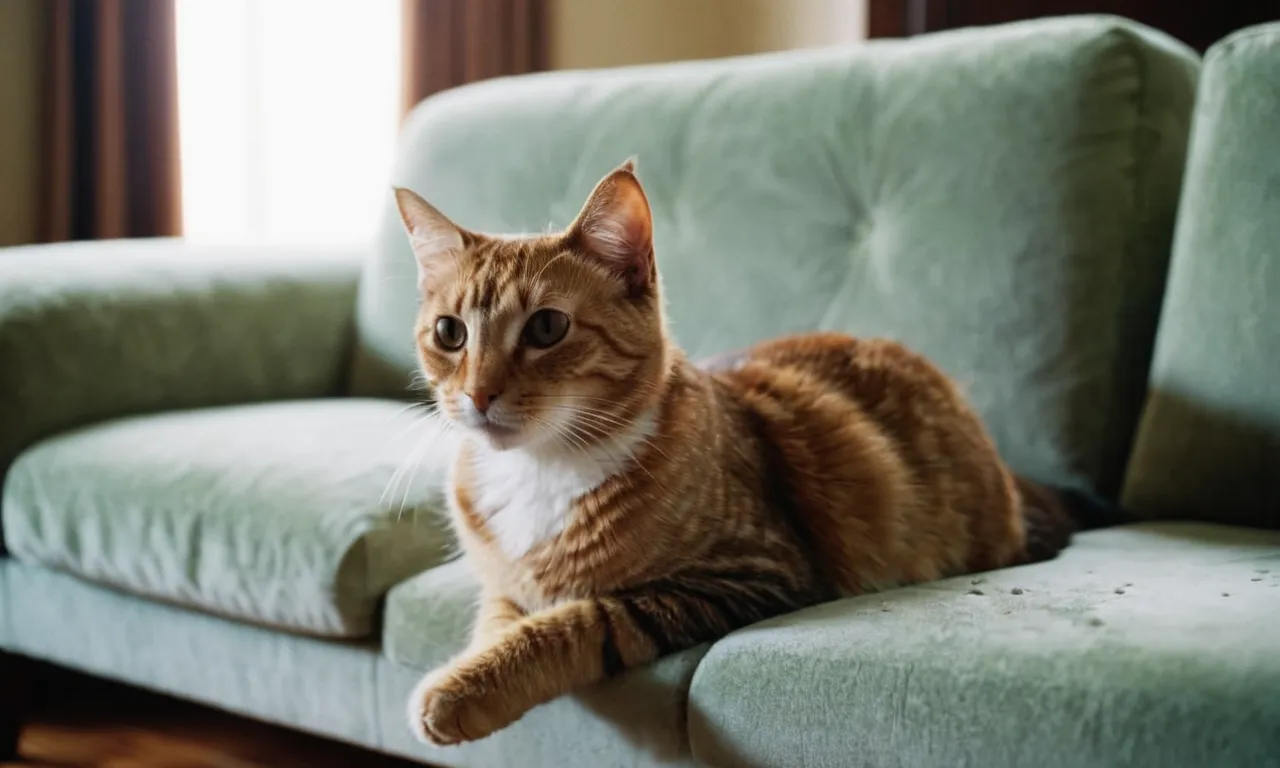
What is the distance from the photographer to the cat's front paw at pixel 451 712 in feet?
3.61

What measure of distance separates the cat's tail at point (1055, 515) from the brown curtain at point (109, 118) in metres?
2.14

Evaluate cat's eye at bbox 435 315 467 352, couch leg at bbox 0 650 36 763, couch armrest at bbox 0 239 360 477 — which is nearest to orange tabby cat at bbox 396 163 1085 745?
cat's eye at bbox 435 315 467 352

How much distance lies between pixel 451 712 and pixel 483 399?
0.98 ft

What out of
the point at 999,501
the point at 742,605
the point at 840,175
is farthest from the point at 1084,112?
the point at 742,605

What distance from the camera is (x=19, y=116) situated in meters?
2.78

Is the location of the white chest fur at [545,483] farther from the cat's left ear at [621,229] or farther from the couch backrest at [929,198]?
the couch backrest at [929,198]

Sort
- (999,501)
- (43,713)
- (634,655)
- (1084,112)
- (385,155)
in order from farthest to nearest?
(385,155) < (43,713) < (1084,112) < (999,501) < (634,655)

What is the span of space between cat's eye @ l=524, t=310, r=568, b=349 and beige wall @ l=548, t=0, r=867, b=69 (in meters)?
2.39

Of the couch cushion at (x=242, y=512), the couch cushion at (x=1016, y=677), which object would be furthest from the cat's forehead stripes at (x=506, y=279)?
the couch cushion at (x=1016, y=677)

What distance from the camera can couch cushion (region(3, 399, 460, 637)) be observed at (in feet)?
4.77

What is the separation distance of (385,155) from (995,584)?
2465mm

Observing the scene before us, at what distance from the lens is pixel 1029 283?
1.69m

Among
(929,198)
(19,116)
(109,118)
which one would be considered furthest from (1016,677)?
(19,116)

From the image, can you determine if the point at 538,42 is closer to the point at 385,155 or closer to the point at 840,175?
the point at 385,155
